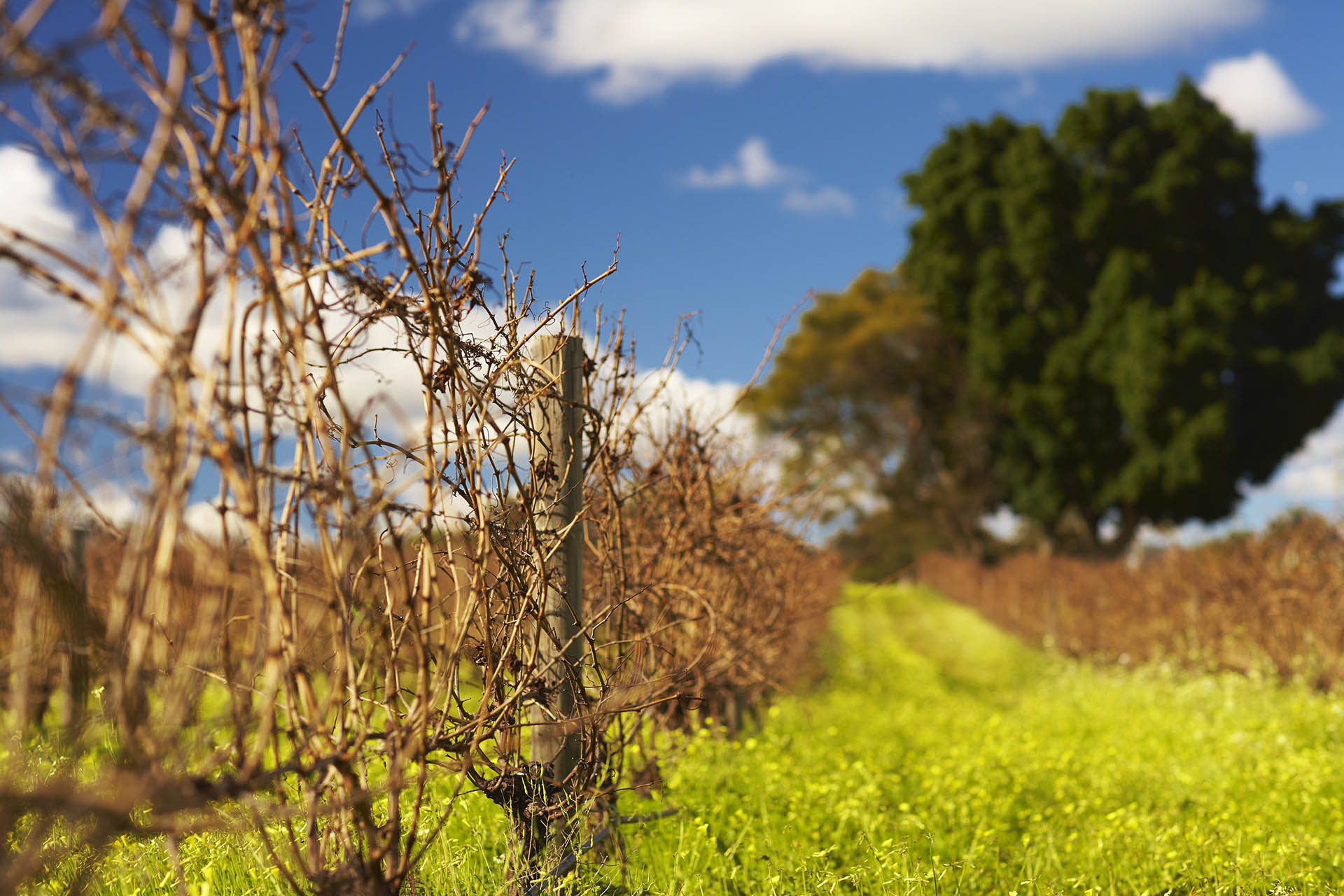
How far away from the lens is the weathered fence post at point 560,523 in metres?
2.70

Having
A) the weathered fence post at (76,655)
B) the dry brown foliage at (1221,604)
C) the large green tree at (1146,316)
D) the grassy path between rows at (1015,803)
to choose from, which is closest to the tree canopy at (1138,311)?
the large green tree at (1146,316)

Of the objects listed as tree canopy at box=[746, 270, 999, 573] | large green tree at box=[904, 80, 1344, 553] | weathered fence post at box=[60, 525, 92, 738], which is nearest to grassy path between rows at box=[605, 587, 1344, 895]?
weathered fence post at box=[60, 525, 92, 738]

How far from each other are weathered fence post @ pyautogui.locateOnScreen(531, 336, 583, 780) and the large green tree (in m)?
20.8

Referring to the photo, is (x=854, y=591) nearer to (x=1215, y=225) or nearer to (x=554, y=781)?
(x=1215, y=225)

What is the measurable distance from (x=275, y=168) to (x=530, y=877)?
2044 mm

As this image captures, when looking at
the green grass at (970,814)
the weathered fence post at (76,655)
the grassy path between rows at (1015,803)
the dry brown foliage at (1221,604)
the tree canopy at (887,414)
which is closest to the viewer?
the weathered fence post at (76,655)

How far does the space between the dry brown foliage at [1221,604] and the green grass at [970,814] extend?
933 millimetres

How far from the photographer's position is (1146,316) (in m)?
20.7

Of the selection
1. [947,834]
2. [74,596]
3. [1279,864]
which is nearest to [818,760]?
[947,834]

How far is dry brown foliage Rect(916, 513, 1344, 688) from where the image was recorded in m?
9.21

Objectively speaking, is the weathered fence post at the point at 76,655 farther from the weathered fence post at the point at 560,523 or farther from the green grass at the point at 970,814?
the weathered fence post at the point at 560,523

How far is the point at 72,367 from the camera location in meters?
1.21

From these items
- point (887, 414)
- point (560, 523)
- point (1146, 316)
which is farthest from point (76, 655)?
point (887, 414)

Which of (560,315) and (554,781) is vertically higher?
(560,315)
